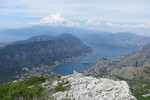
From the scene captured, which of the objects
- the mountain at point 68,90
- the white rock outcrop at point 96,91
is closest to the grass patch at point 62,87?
the mountain at point 68,90

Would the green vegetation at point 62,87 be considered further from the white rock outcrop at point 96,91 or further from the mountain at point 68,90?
the white rock outcrop at point 96,91

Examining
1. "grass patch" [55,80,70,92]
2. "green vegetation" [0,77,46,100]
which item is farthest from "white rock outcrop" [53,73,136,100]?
"green vegetation" [0,77,46,100]

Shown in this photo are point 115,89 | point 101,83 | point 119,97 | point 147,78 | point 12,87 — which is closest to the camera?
point 119,97

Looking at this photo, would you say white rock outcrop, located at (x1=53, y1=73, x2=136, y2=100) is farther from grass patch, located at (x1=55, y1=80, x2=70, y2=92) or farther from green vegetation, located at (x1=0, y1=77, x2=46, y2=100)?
green vegetation, located at (x1=0, y1=77, x2=46, y2=100)

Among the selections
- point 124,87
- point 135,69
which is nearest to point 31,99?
point 124,87

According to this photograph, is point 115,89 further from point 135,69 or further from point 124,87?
point 135,69

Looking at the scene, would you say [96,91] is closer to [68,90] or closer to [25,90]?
[68,90]
